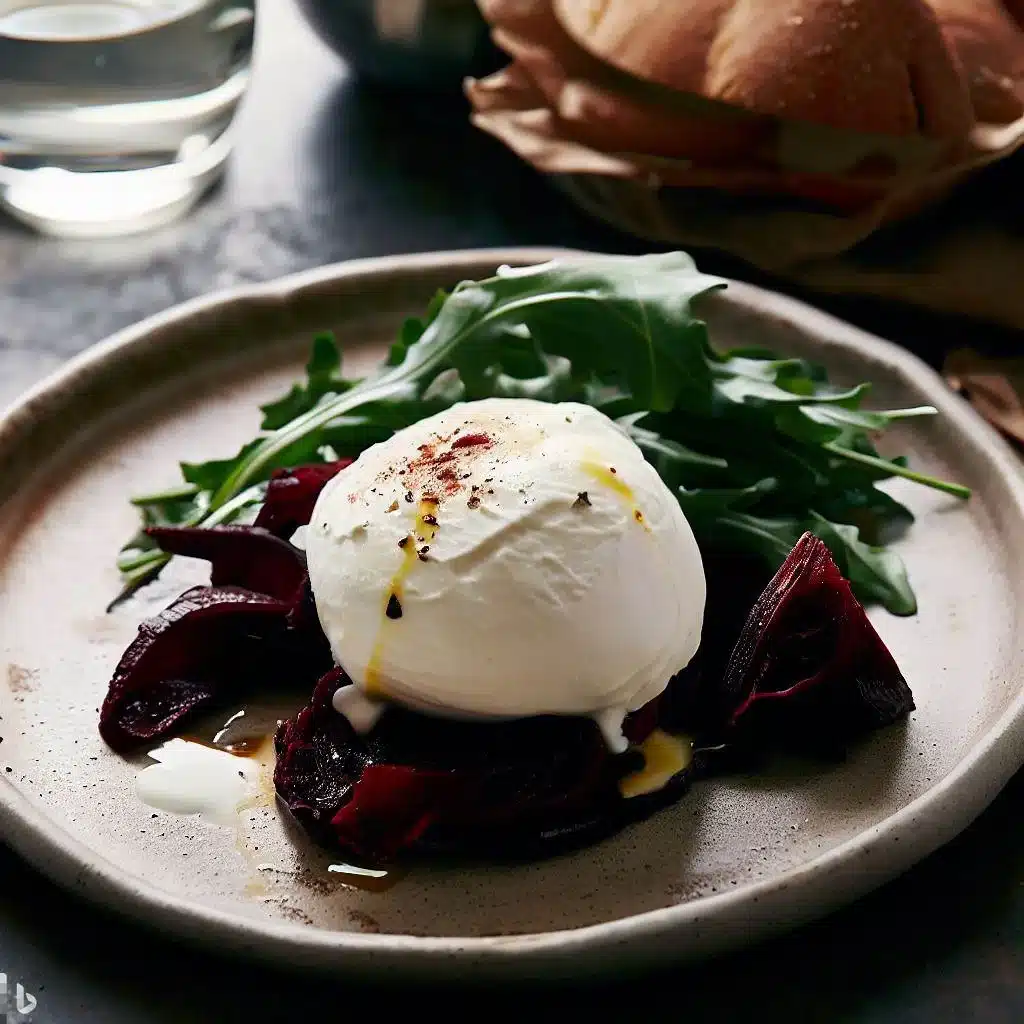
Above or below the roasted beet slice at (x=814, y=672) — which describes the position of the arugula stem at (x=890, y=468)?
below

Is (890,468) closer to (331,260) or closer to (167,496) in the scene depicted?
(167,496)

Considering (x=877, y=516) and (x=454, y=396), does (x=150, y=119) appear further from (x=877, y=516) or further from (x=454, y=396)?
(x=877, y=516)

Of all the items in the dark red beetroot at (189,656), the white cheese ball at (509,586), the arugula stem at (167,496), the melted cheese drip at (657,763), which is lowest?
the melted cheese drip at (657,763)

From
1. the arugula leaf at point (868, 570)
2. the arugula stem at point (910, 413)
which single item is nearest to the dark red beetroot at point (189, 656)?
the arugula leaf at point (868, 570)

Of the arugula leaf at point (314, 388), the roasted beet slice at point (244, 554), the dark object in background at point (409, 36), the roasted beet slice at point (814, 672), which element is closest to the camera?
the roasted beet slice at point (814, 672)

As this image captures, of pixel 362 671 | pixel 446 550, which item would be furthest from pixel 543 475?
pixel 362 671

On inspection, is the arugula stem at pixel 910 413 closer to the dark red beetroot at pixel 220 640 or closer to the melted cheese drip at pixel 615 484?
the melted cheese drip at pixel 615 484
